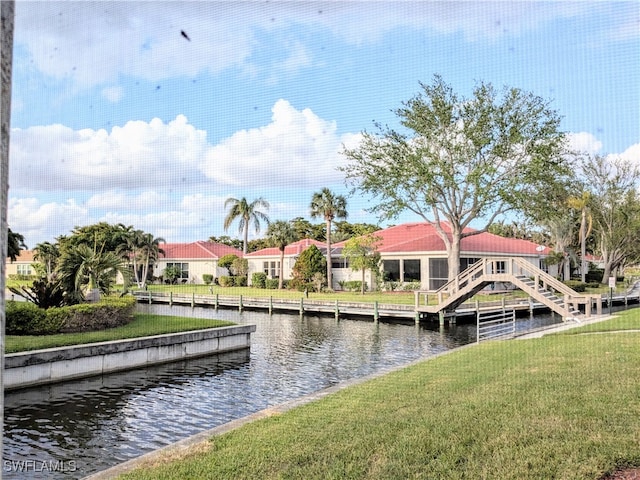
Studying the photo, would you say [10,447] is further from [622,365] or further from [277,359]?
[622,365]

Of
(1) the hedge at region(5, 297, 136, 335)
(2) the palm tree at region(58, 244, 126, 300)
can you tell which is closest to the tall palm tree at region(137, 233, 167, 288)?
(2) the palm tree at region(58, 244, 126, 300)

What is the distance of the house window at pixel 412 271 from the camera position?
29703 millimetres

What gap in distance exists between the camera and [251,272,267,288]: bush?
3626cm

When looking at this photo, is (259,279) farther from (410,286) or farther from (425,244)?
(425,244)

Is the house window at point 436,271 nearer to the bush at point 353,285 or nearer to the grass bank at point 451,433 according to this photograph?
the bush at point 353,285

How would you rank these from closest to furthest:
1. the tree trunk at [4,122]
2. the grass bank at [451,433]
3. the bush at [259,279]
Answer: the tree trunk at [4,122], the grass bank at [451,433], the bush at [259,279]

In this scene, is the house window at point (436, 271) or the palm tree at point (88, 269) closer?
the palm tree at point (88, 269)

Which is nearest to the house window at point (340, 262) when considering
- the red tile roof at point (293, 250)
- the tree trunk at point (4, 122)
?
the red tile roof at point (293, 250)

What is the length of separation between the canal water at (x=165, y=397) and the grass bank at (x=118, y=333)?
0.90 m

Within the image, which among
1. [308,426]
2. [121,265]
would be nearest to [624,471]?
[308,426]

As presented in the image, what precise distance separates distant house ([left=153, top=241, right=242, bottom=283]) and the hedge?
96.0ft

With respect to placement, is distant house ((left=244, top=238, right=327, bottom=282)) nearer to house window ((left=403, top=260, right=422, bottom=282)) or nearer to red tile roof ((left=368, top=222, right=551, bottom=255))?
red tile roof ((left=368, top=222, right=551, bottom=255))

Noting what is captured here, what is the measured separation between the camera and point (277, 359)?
12172 millimetres

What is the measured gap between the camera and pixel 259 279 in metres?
36.5
